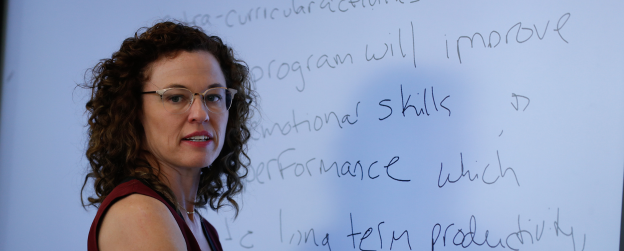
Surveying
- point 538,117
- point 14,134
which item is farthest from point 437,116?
point 14,134

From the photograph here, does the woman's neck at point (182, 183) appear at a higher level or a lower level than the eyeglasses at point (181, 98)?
lower

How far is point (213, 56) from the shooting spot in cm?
89

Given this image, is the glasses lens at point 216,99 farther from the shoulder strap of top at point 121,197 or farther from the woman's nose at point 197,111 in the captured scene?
the shoulder strap of top at point 121,197

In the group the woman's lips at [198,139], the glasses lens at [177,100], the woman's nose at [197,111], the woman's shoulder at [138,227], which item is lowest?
the woman's shoulder at [138,227]

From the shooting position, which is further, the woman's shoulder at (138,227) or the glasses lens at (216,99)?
the glasses lens at (216,99)

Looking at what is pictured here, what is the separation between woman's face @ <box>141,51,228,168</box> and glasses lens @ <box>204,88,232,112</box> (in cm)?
1

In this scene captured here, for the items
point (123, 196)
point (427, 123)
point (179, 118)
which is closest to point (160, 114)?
point (179, 118)

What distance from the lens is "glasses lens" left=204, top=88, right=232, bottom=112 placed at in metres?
0.84

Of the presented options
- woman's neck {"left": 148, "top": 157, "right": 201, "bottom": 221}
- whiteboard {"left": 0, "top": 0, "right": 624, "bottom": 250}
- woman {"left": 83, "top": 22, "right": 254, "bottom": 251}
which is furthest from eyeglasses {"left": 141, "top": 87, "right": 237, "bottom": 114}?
whiteboard {"left": 0, "top": 0, "right": 624, "bottom": 250}

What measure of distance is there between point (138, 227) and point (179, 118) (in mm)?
221

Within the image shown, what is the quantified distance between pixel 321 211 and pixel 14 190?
112 centimetres

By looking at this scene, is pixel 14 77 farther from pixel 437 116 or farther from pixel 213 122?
pixel 437 116

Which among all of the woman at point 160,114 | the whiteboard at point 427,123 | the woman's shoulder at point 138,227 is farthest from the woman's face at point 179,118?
the whiteboard at point 427,123

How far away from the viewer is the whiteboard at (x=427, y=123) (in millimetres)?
891
